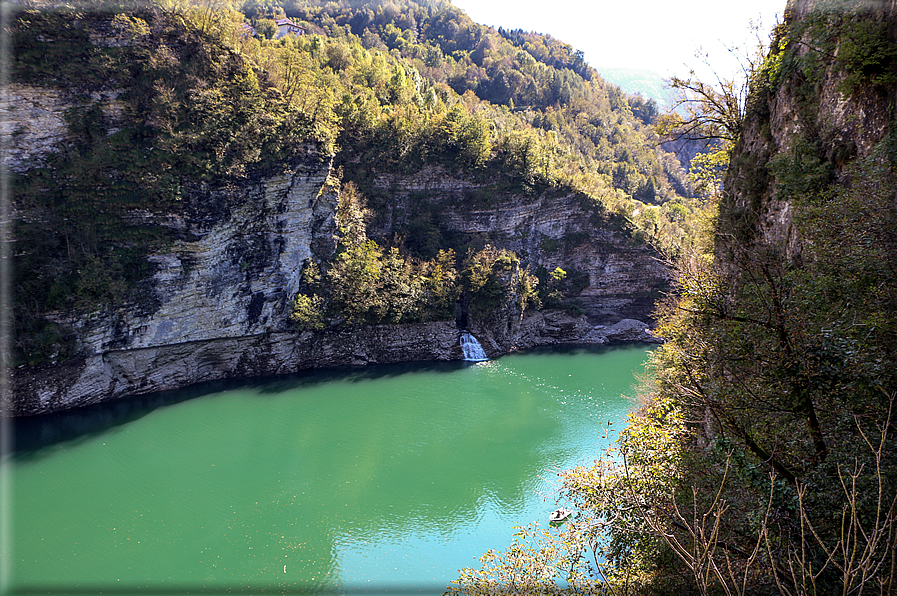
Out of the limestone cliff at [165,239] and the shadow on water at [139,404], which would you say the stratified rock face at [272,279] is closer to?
the limestone cliff at [165,239]

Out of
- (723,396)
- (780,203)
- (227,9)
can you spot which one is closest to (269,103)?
(227,9)

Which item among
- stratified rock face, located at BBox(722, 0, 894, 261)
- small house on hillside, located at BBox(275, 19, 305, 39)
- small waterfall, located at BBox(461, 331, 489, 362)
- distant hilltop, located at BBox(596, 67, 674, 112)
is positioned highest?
distant hilltop, located at BBox(596, 67, 674, 112)

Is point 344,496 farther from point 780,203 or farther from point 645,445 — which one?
point 780,203

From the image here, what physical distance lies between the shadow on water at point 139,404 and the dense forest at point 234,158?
2.33m

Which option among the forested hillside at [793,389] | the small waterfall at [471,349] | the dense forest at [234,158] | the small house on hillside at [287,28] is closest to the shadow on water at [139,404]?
the small waterfall at [471,349]

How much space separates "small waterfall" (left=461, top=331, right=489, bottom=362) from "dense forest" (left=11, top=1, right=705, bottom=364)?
150 cm

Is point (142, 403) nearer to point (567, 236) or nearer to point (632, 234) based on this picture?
point (567, 236)

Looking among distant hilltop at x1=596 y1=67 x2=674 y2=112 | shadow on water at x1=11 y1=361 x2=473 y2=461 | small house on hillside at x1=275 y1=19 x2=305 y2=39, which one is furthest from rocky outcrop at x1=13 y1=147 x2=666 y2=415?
distant hilltop at x1=596 y1=67 x2=674 y2=112

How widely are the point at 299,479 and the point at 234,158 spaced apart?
1298cm

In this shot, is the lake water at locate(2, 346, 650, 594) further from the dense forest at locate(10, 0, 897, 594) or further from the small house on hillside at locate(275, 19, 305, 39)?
the small house on hillside at locate(275, 19, 305, 39)

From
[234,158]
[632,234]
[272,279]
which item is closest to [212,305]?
[272,279]

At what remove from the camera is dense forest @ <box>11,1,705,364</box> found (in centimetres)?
1672

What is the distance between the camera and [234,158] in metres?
19.2

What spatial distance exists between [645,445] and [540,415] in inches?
502
